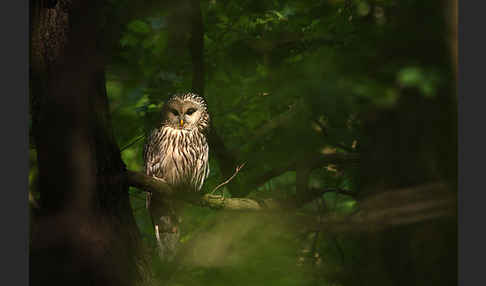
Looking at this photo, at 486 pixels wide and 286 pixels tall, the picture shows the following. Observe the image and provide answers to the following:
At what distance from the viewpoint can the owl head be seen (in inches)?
137

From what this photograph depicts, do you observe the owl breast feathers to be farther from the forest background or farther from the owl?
the forest background

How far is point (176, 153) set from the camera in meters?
3.53

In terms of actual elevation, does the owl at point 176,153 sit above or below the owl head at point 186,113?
below

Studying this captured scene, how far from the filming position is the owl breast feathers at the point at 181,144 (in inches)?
137

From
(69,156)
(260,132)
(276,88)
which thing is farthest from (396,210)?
(69,156)

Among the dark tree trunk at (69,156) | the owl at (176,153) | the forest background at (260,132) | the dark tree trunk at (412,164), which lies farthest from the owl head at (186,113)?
the dark tree trunk at (412,164)

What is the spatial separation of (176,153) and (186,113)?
0.95 feet

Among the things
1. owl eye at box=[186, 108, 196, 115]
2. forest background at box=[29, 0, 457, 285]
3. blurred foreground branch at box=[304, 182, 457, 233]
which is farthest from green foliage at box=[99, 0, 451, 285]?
owl eye at box=[186, 108, 196, 115]

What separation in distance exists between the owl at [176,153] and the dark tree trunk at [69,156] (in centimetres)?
98

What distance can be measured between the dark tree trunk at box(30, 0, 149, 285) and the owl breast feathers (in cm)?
108

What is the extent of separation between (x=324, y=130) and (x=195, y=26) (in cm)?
135

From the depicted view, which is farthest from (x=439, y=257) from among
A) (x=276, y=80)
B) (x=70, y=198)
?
(x=70, y=198)

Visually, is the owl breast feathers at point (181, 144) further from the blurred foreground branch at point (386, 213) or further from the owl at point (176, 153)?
the blurred foreground branch at point (386, 213)

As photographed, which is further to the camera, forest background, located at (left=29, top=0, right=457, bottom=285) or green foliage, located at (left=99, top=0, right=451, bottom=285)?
forest background, located at (left=29, top=0, right=457, bottom=285)
